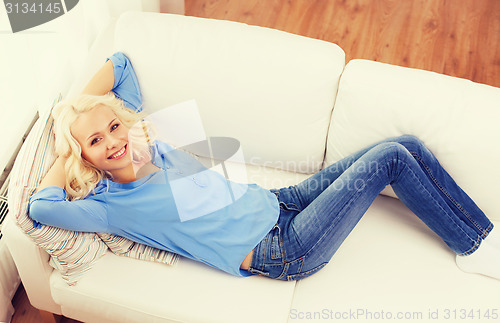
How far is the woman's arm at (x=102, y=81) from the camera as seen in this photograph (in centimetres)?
168

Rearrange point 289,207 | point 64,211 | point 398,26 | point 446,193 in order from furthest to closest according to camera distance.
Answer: point 398,26 < point 289,207 < point 446,193 < point 64,211

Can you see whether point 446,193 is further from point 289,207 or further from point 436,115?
point 289,207

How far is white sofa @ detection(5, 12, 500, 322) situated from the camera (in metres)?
1.59

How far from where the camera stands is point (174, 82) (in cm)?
179

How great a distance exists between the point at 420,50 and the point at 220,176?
5.24ft

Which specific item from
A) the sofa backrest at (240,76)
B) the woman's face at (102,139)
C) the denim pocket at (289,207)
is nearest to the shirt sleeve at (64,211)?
the woman's face at (102,139)

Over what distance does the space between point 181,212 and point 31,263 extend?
1.56 ft

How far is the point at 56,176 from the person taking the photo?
60.1 inches

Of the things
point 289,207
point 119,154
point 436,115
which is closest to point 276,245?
point 289,207

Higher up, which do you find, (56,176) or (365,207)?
(56,176)

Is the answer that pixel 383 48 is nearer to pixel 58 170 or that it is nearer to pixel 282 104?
pixel 282 104

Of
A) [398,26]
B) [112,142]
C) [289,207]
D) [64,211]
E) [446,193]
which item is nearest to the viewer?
[64,211]

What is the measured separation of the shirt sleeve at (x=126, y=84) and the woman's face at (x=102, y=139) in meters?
0.17

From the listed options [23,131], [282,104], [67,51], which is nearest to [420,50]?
[282,104]
